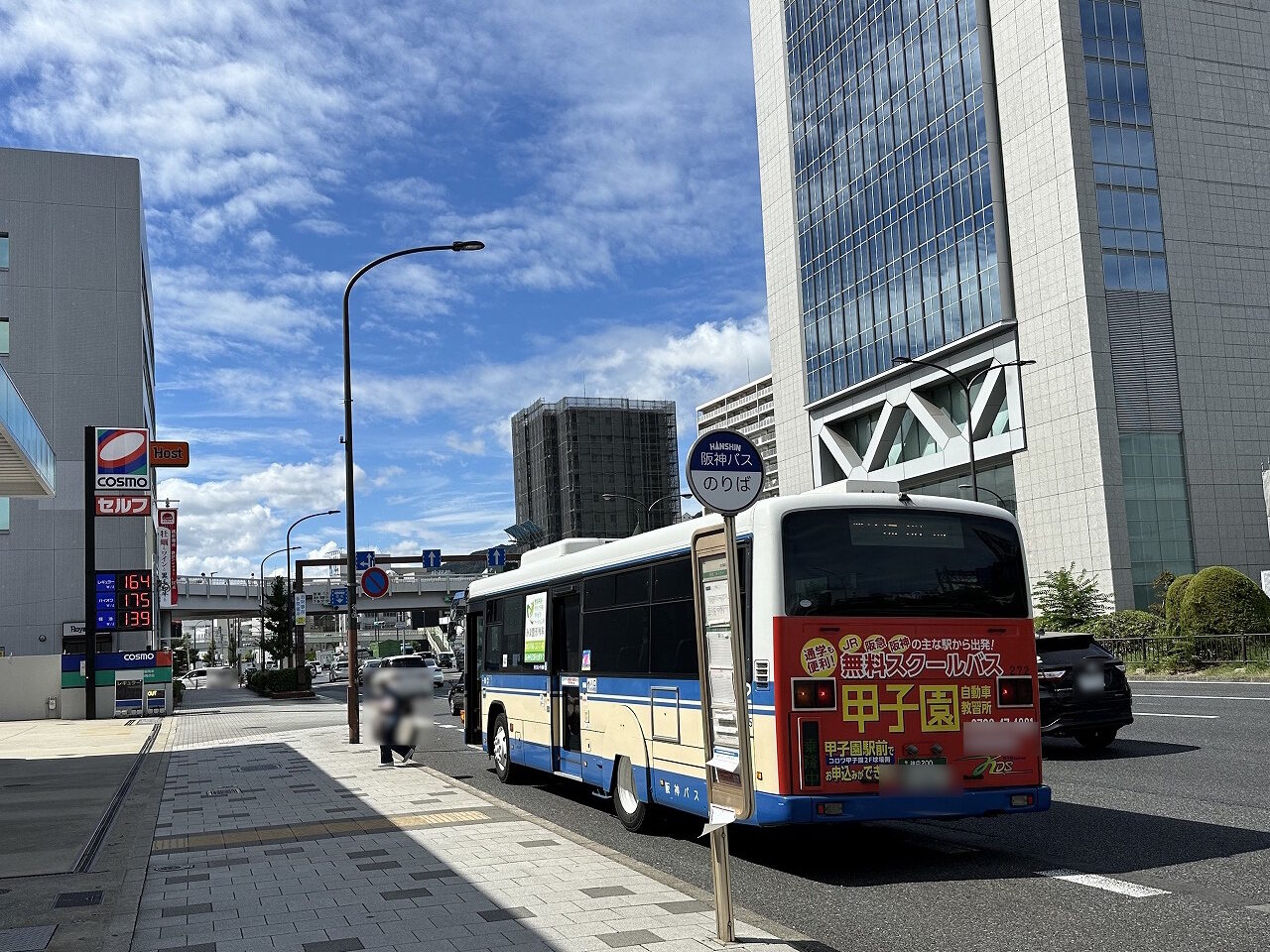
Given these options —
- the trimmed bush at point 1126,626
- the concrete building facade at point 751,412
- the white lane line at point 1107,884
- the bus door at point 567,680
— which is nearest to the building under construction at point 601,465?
the concrete building facade at point 751,412

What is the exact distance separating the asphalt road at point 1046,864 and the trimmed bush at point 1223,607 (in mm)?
18226

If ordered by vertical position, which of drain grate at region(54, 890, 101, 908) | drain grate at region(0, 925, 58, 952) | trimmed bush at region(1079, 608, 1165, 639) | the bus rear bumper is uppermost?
trimmed bush at region(1079, 608, 1165, 639)

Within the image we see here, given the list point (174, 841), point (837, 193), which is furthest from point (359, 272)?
point (837, 193)

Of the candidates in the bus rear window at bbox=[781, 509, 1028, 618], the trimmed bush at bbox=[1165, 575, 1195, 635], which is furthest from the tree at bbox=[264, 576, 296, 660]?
the bus rear window at bbox=[781, 509, 1028, 618]

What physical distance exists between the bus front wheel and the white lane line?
8.41 m

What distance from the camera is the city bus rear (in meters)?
8.44

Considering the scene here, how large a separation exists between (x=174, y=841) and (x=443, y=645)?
2980 inches

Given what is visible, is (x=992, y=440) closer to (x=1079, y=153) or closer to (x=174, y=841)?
(x=1079, y=153)

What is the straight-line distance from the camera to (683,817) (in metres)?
11.8

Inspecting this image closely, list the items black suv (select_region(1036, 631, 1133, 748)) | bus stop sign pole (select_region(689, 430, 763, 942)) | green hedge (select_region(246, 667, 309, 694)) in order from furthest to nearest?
green hedge (select_region(246, 667, 309, 694)) < black suv (select_region(1036, 631, 1133, 748)) < bus stop sign pole (select_region(689, 430, 763, 942))

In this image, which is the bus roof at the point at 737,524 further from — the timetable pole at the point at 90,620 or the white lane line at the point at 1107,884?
the timetable pole at the point at 90,620

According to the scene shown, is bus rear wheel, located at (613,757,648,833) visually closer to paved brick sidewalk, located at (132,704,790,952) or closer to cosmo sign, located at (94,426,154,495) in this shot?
paved brick sidewalk, located at (132,704,790,952)

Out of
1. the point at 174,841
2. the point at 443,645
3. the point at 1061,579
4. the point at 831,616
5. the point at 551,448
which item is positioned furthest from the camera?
the point at 551,448

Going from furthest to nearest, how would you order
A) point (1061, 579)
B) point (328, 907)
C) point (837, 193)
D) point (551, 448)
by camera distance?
point (551, 448) < point (837, 193) < point (1061, 579) < point (328, 907)
